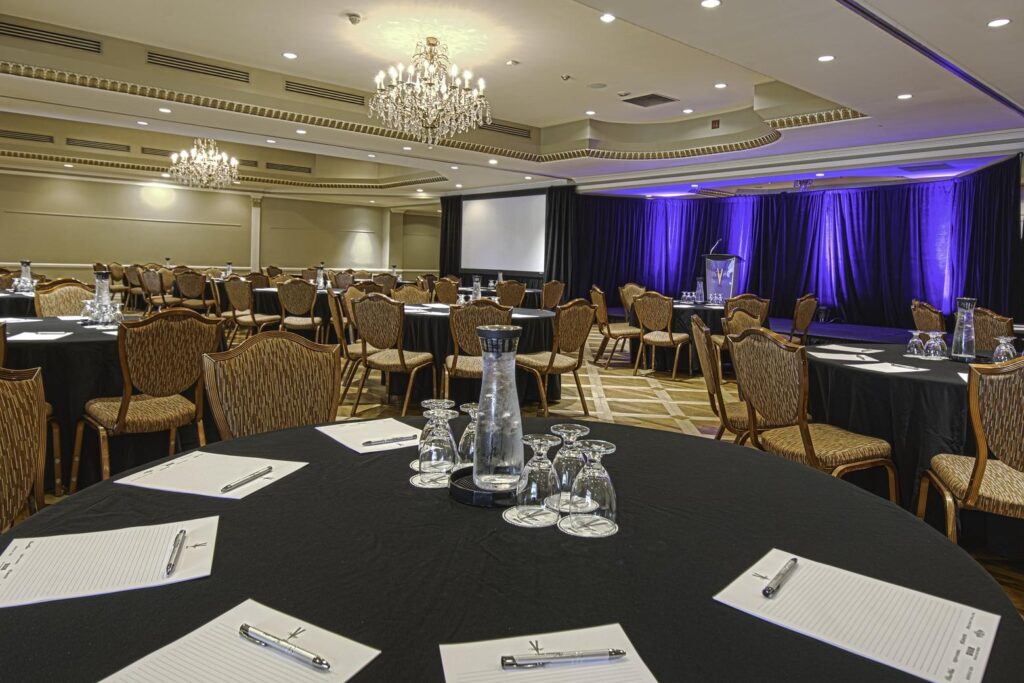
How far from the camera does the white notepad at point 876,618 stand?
798 mm

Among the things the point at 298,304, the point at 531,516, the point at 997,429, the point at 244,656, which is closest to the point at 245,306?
the point at 298,304

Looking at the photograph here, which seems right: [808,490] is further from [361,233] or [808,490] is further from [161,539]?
[361,233]

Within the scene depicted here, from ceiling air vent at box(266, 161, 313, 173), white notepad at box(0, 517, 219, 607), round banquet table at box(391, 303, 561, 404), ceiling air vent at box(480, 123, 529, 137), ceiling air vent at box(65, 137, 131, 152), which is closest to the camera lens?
white notepad at box(0, 517, 219, 607)

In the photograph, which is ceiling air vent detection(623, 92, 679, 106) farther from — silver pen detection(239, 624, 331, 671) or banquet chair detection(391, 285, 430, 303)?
silver pen detection(239, 624, 331, 671)


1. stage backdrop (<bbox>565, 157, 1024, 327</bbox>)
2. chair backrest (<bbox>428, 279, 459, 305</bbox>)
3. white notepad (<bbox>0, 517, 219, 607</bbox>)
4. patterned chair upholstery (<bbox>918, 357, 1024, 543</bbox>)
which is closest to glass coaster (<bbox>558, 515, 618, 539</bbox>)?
white notepad (<bbox>0, 517, 219, 607</bbox>)

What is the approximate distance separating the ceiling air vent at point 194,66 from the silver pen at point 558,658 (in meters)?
8.05

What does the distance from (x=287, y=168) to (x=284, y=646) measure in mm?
15986

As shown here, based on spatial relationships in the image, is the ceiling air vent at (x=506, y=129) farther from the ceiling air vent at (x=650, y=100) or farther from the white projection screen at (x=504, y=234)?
the white projection screen at (x=504, y=234)

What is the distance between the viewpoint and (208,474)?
1424 millimetres

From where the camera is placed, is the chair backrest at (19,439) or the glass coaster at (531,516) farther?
the chair backrest at (19,439)

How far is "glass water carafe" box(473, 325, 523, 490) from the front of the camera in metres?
1.17

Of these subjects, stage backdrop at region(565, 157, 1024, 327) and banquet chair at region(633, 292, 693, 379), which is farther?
stage backdrop at region(565, 157, 1024, 327)

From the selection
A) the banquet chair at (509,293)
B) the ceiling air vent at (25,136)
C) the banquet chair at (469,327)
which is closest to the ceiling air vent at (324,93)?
the banquet chair at (509,293)

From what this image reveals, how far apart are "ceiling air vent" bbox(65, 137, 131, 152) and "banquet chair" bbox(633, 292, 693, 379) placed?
1104 centimetres
